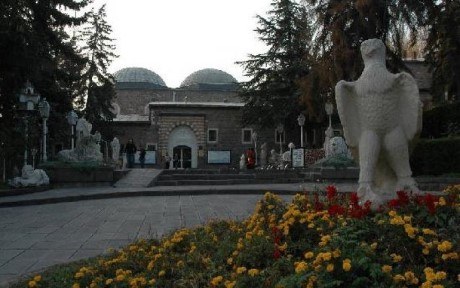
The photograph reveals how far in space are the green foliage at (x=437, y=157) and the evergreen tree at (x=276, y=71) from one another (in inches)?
549

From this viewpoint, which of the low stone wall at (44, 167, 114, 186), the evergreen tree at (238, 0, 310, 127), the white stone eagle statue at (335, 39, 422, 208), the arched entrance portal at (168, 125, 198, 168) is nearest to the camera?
the white stone eagle statue at (335, 39, 422, 208)

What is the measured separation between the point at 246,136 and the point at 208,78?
44.8 feet

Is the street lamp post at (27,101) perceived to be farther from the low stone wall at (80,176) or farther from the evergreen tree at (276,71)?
the evergreen tree at (276,71)

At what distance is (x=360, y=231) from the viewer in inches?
145

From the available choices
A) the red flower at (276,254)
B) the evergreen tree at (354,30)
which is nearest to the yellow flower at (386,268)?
the red flower at (276,254)

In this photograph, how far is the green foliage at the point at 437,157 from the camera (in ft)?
54.4

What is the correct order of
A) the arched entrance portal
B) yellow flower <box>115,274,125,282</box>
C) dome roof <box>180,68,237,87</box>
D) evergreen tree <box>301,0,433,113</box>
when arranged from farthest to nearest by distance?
dome roof <box>180,68,237,87</box> < the arched entrance portal < evergreen tree <box>301,0,433,113</box> < yellow flower <box>115,274,125,282</box>

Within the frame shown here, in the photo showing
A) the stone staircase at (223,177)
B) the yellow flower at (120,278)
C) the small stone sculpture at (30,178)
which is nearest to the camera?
the yellow flower at (120,278)

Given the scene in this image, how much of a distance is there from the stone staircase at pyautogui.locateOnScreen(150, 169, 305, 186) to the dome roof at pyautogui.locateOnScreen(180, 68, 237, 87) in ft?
102

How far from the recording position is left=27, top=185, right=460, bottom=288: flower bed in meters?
2.94

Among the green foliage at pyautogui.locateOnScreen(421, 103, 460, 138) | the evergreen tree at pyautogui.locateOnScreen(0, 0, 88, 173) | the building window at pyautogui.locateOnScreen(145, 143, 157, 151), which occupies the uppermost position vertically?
the evergreen tree at pyautogui.locateOnScreen(0, 0, 88, 173)

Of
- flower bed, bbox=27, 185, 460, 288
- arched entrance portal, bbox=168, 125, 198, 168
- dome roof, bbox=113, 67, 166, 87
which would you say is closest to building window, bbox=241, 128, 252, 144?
arched entrance portal, bbox=168, 125, 198, 168

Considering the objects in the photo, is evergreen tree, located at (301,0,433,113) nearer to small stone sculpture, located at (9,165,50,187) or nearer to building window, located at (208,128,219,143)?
small stone sculpture, located at (9,165,50,187)

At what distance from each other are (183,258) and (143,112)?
4299 cm
